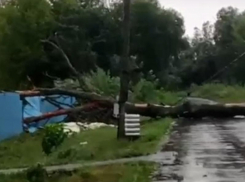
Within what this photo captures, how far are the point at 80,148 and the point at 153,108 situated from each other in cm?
900

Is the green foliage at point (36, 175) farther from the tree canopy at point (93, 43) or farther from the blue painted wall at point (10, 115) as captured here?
the tree canopy at point (93, 43)

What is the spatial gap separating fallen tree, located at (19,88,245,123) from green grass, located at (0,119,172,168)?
0.97 meters

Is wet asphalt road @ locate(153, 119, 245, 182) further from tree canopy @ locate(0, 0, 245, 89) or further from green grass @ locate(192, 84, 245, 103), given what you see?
green grass @ locate(192, 84, 245, 103)

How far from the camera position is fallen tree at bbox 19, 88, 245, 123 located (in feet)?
85.0

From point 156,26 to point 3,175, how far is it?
167ft

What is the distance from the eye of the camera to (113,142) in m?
21.1

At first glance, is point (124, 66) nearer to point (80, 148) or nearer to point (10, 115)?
point (80, 148)

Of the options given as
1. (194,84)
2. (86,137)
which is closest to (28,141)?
(86,137)

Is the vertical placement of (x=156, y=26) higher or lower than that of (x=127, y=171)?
higher

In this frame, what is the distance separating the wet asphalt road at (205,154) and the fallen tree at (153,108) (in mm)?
522

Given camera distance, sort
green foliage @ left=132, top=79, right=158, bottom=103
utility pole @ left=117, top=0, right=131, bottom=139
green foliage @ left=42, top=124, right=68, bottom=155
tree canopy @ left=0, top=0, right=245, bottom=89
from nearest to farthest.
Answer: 1. green foliage @ left=42, top=124, right=68, bottom=155
2. utility pole @ left=117, top=0, right=131, bottom=139
3. green foliage @ left=132, top=79, right=158, bottom=103
4. tree canopy @ left=0, top=0, right=245, bottom=89

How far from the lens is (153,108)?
27625 mm

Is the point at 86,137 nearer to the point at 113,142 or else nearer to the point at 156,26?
the point at 113,142

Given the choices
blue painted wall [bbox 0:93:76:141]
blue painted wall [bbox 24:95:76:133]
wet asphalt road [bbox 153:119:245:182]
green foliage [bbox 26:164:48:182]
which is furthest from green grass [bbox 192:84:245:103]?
green foliage [bbox 26:164:48:182]
